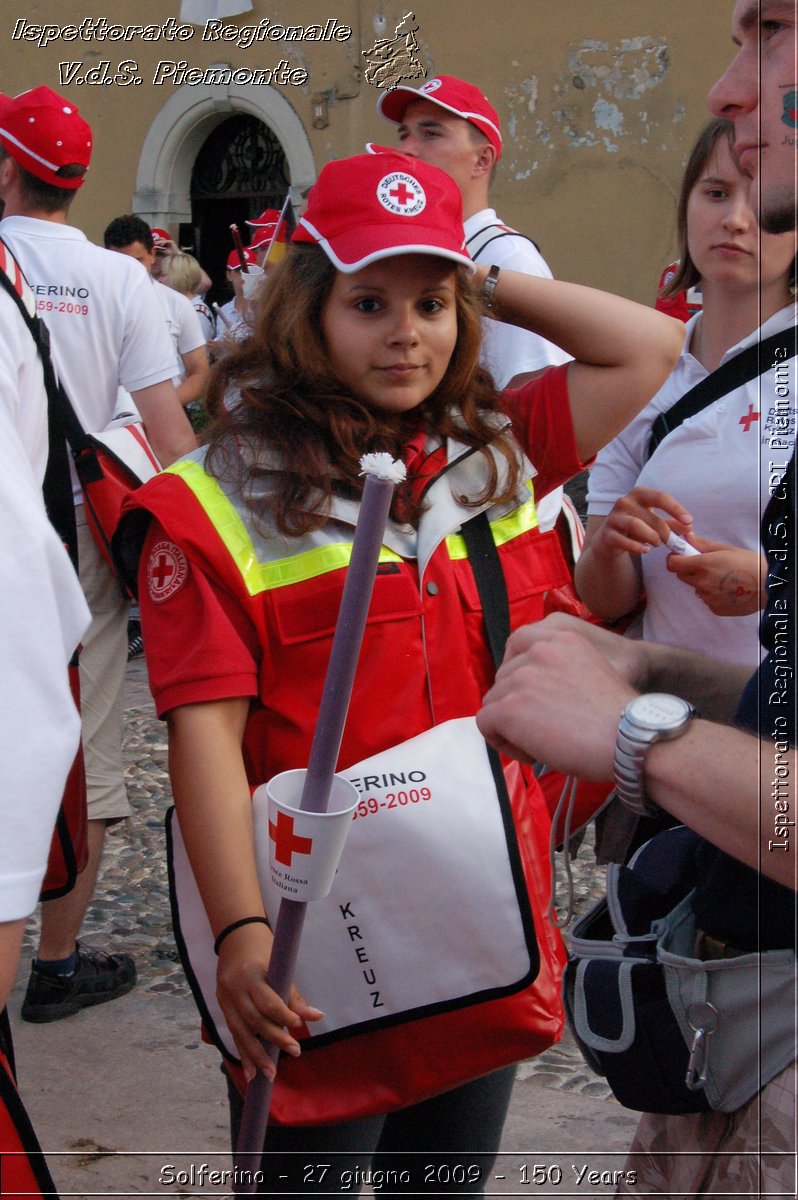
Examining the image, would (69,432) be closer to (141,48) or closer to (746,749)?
(746,749)

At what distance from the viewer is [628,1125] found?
296 cm

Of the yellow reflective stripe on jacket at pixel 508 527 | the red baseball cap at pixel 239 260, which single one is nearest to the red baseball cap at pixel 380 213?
the yellow reflective stripe on jacket at pixel 508 527

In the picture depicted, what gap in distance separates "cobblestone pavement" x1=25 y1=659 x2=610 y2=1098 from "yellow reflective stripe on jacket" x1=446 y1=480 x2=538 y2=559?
1.69m

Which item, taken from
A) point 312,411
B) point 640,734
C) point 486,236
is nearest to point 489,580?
point 312,411

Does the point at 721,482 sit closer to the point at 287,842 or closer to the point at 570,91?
the point at 287,842

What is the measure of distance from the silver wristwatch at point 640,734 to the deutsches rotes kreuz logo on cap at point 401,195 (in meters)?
0.95

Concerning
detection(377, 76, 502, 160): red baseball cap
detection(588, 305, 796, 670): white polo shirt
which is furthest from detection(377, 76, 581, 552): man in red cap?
detection(588, 305, 796, 670): white polo shirt

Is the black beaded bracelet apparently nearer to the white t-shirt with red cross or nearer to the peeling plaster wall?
the white t-shirt with red cross

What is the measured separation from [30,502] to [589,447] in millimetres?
1116

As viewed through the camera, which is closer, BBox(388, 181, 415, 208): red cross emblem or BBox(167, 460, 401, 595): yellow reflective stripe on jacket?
BBox(167, 460, 401, 595): yellow reflective stripe on jacket

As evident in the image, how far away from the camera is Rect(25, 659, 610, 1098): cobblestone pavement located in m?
3.24

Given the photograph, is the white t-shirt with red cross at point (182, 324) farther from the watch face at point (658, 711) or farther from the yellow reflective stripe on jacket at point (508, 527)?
the watch face at point (658, 711)

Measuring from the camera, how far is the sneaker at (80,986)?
135 inches

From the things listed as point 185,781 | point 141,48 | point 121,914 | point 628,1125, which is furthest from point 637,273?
point 185,781
